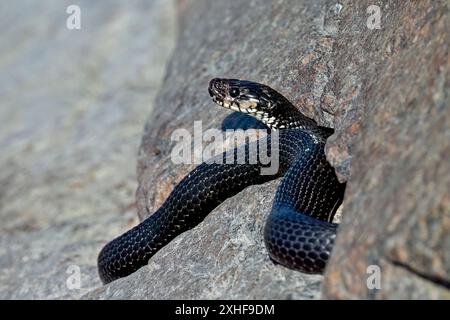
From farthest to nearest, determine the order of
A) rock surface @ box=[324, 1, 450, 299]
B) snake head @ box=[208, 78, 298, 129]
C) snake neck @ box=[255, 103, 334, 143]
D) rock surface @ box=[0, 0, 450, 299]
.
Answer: snake head @ box=[208, 78, 298, 129]
snake neck @ box=[255, 103, 334, 143]
rock surface @ box=[0, 0, 450, 299]
rock surface @ box=[324, 1, 450, 299]

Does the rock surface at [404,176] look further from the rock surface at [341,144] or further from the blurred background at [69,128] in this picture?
the blurred background at [69,128]

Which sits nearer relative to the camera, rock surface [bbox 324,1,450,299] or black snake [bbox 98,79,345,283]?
rock surface [bbox 324,1,450,299]

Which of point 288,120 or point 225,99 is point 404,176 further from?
point 225,99

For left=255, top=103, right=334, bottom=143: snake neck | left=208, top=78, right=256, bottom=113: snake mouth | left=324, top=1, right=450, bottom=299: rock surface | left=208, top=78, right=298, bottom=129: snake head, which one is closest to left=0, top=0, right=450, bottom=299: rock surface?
left=324, top=1, right=450, bottom=299: rock surface

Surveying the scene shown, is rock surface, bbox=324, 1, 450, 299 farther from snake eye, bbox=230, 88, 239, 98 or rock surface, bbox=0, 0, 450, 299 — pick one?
snake eye, bbox=230, 88, 239, 98

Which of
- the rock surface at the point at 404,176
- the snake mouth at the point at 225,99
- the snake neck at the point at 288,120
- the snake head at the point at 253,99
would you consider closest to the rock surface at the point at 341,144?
the rock surface at the point at 404,176

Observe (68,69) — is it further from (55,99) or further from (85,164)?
(85,164)
